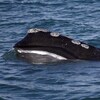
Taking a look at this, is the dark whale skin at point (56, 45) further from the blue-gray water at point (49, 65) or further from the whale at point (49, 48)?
the blue-gray water at point (49, 65)

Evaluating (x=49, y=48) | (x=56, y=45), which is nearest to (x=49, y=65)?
(x=49, y=48)

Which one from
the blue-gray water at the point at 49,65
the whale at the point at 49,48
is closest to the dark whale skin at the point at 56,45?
the whale at the point at 49,48

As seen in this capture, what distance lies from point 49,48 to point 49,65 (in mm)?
515

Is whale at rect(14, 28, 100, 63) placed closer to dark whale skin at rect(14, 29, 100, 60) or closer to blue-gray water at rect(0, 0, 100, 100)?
dark whale skin at rect(14, 29, 100, 60)

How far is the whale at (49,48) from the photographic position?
50.1 feet

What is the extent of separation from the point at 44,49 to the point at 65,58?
762 mm

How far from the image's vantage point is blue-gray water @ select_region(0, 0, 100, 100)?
44.0 feet

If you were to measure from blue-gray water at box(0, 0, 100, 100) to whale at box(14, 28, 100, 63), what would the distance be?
0.73ft

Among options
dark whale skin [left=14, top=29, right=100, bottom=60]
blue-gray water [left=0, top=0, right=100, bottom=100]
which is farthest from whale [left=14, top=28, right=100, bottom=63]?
blue-gray water [left=0, top=0, right=100, bottom=100]

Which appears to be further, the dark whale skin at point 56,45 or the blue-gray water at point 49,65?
the dark whale skin at point 56,45

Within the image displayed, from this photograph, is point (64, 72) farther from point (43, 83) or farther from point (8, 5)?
point (8, 5)

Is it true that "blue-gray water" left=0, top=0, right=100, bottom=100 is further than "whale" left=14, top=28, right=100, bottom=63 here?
No

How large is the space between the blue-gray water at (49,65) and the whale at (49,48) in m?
0.22

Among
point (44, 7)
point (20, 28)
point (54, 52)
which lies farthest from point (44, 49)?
point (44, 7)
